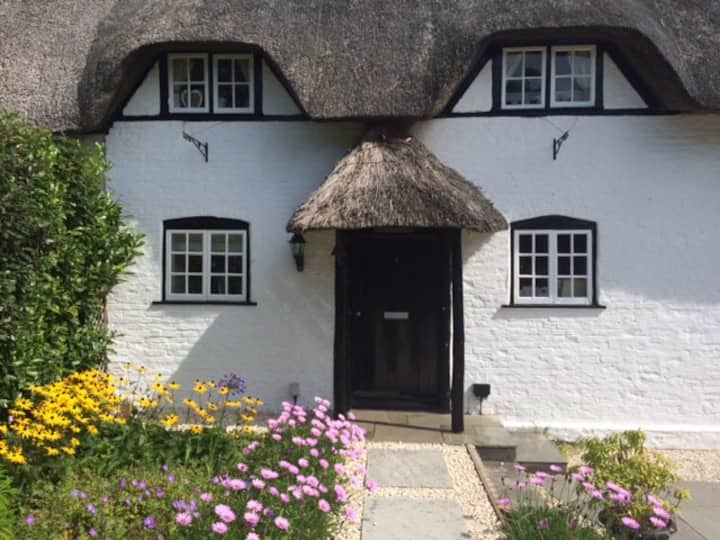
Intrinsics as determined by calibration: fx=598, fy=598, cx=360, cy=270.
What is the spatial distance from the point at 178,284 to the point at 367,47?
4.03 meters

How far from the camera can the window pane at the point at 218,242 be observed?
8.13m

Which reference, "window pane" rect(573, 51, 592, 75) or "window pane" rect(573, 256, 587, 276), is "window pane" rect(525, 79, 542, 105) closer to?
"window pane" rect(573, 51, 592, 75)

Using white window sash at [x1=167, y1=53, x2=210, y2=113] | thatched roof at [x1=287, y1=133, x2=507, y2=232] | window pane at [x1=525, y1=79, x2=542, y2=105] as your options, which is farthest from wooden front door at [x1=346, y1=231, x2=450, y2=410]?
white window sash at [x1=167, y1=53, x2=210, y2=113]

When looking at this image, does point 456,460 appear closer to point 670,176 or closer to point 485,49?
point 670,176

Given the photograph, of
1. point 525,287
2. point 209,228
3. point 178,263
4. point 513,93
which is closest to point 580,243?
point 525,287

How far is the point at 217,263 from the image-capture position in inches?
321

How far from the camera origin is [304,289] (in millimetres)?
7984

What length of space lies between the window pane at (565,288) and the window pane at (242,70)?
501 cm

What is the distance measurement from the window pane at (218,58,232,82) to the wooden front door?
2764 mm

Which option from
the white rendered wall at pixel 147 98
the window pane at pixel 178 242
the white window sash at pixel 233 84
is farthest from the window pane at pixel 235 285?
the white rendered wall at pixel 147 98

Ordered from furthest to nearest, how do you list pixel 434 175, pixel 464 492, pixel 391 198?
pixel 434 175
pixel 391 198
pixel 464 492

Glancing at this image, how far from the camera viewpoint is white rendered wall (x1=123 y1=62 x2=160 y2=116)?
810cm

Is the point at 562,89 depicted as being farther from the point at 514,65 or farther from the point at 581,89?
the point at 514,65

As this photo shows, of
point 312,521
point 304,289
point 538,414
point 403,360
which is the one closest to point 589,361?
point 538,414
